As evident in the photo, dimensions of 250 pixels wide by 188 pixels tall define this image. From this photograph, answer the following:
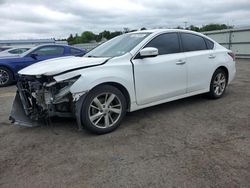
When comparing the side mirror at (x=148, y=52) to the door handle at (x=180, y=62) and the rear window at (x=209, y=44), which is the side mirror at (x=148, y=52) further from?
the rear window at (x=209, y=44)

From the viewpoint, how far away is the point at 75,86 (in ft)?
11.9

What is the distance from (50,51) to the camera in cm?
1004

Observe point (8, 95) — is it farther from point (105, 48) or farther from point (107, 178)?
point (107, 178)

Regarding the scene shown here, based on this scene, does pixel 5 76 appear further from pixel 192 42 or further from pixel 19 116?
pixel 192 42

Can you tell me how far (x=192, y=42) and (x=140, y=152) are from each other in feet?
9.75

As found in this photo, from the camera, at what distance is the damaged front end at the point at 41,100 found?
380 cm

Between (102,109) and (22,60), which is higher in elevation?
(22,60)

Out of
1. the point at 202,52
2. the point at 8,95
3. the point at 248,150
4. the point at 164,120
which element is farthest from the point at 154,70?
the point at 8,95

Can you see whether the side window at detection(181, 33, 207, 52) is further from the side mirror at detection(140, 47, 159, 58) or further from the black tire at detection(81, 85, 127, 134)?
the black tire at detection(81, 85, 127, 134)

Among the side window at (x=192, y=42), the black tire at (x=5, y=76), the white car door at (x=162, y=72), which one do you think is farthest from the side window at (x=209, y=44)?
the black tire at (x=5, y=76)

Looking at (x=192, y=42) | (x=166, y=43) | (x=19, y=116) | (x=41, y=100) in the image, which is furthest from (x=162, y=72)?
(x=19, y=116)

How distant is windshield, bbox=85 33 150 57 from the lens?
4.55 metres

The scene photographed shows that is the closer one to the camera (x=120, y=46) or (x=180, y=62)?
(x=120, y=46)

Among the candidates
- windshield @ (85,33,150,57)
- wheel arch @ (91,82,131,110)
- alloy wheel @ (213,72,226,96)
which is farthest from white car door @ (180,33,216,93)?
wheel arch @ (91,82,131,110)
